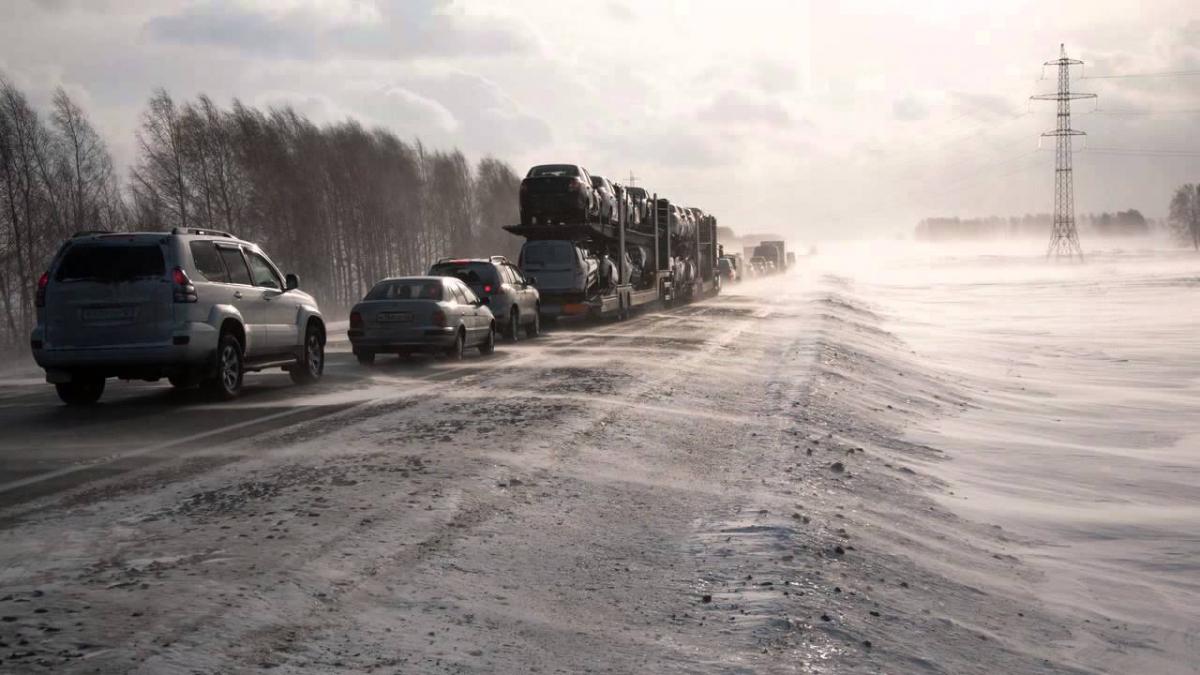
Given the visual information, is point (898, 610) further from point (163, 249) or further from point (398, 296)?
point (398, 296)

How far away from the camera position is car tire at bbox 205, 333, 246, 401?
12180 millimetres

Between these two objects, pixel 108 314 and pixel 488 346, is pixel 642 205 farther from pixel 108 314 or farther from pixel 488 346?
pixel 108 314

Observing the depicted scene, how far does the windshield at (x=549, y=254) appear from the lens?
88.9ft

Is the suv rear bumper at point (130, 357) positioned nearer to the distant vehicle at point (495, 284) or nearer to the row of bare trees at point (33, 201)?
the distant vehicle at point (495, 284)

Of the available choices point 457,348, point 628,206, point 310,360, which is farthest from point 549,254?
point 310,360

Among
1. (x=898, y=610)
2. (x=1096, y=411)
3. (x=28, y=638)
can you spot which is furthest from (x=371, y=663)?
(x=1096, y=411)

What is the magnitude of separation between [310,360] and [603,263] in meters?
15.5

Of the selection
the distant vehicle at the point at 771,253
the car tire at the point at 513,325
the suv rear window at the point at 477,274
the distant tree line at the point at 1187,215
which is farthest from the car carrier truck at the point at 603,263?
the distant tree line at the point at 1187,215

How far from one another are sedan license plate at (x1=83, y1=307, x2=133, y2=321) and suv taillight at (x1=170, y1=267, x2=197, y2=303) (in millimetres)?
531

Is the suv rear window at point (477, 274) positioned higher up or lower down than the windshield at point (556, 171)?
lower down

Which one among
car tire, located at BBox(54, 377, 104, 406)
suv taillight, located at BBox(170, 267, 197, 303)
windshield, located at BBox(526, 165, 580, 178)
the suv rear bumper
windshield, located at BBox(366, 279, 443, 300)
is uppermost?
windshield, located at BBox(526, 165, 580, 178)

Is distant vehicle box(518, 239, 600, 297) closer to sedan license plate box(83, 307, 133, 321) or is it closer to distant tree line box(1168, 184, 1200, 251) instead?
sedan license plate box(83, 307, 133, 321)

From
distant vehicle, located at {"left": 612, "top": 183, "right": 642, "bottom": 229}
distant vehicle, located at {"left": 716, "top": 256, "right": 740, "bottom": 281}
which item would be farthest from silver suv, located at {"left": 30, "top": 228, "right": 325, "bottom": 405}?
distant vehicle, located at {"left": 716, "top": 256, "right": 740, "bottom": 281}

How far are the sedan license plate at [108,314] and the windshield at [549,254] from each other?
16.2 meters
